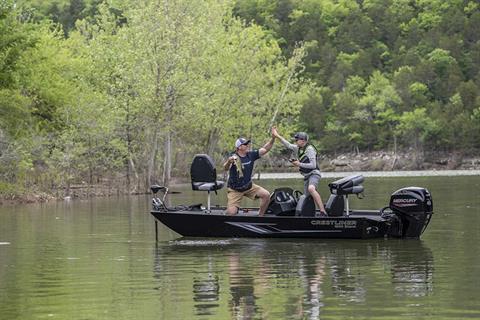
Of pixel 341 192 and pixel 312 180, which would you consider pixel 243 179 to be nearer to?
pixel 312 180

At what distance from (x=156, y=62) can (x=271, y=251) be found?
101ft

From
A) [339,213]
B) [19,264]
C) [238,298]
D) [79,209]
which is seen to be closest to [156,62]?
[79,209]

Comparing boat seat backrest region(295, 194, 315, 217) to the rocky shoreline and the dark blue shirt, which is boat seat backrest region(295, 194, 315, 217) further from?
the rocky shoreline

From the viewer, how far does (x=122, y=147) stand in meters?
52.2

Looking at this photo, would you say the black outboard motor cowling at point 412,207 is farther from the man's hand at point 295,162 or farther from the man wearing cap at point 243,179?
the man wearing cap at point 243,179

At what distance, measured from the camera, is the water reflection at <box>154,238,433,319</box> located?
1553cm

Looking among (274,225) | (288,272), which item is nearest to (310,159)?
(274,225)

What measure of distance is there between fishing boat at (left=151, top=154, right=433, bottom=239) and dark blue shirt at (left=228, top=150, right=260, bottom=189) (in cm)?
39

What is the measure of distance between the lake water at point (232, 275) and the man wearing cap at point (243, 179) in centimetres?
91

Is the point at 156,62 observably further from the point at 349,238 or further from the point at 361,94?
the point at 361,94

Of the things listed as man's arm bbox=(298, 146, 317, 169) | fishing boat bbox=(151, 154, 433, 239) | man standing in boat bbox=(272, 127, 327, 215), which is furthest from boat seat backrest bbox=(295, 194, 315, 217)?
man's arm bbox=(298, 146, 317, 169)

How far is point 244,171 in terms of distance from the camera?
999 inches

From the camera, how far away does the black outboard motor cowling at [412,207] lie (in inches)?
944

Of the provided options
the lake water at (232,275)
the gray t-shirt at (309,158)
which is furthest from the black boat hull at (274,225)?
the gray t-shirt at (309,158)
